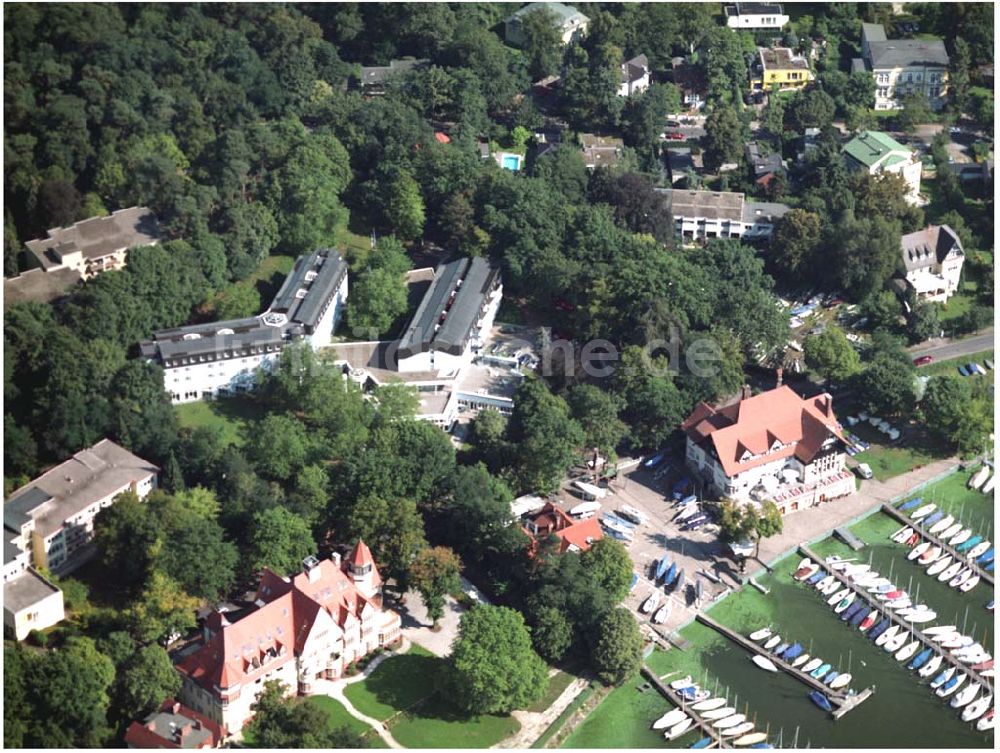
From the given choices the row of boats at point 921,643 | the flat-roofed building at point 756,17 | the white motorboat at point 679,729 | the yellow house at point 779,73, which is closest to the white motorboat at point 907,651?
the row of boats at point 921,643

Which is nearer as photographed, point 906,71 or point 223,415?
point 223,415

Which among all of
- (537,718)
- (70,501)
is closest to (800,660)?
(537,718)

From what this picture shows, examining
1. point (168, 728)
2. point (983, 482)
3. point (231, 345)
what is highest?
point (231, 345)

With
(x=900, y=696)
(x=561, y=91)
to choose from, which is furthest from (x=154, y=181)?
(x=900, y=696)

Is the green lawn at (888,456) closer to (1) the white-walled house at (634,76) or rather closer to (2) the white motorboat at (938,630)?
(2) the white motorboat at (938,630)

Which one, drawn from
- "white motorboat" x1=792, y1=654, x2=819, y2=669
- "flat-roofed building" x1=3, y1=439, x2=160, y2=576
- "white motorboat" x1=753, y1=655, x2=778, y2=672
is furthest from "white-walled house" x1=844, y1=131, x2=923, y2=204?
"flat-roofed building" x1=3, y1=439, x2=160, y2=576

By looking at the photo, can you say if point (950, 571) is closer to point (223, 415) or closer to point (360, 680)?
point (360, 680)
